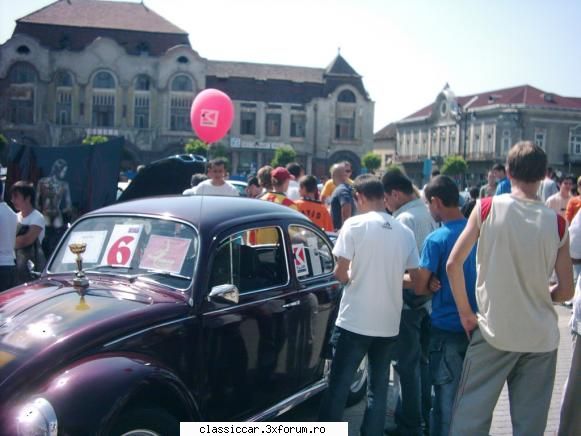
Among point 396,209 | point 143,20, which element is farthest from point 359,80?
point 396,209

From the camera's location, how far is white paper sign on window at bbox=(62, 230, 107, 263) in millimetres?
4352

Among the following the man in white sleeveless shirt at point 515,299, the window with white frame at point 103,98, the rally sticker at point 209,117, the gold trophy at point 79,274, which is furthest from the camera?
the window with white frame at point 103,98

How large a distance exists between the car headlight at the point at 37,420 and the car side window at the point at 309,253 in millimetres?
2446

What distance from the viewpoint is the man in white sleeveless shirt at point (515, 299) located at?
3.37 metres

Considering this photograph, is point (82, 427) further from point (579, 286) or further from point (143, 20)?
point (143, 20)

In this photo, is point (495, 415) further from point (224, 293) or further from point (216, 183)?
point (216, 183)

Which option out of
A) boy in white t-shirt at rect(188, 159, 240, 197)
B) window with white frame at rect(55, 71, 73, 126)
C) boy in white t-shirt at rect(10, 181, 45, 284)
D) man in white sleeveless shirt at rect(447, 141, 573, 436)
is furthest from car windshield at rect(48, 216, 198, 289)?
window with white frame at rect(55, 71, 73, 126)

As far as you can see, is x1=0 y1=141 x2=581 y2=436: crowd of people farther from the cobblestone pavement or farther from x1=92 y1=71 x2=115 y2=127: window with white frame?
x1=92 y1=71 x2=115 y2=127: window with white frame

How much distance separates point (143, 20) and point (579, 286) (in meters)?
59.5

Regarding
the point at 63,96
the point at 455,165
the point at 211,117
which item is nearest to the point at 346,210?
the point at 211,117

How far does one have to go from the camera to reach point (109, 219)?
4496 millimetres

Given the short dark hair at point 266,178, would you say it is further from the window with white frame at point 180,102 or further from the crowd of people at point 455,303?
the window with white frame at point 180,102

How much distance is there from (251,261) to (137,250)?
0.94 m

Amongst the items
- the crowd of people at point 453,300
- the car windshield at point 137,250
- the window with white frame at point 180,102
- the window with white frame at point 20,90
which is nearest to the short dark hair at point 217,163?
the crowd of people at point 453,300
